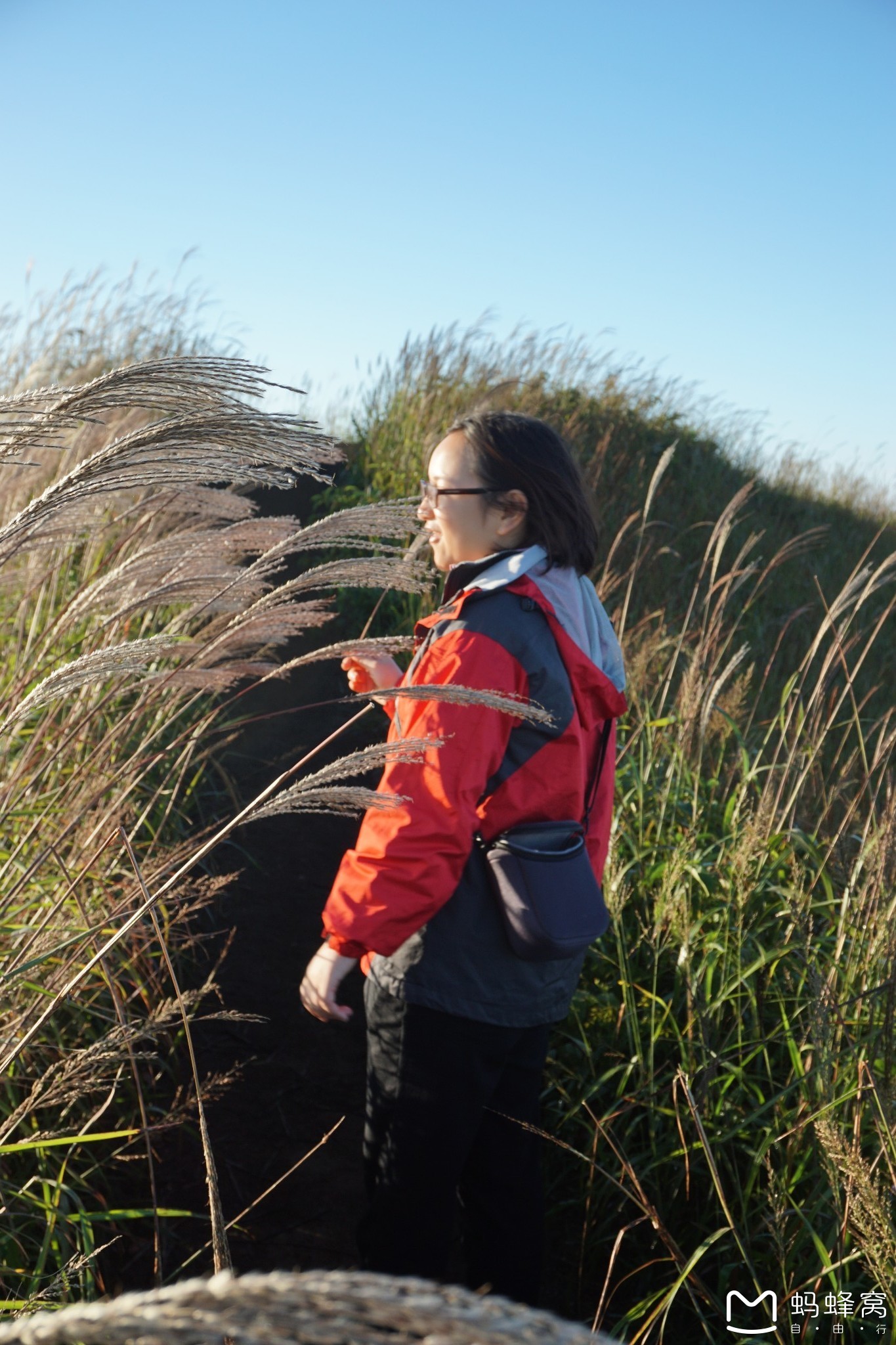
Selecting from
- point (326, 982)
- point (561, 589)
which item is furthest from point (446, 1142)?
point (561, 589)

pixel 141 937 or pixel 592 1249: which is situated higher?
pixel 141 937

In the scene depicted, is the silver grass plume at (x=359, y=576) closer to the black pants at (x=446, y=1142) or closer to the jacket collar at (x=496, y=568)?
the jacket collar at (x=496, y=568)

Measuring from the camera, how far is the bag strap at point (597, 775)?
207cm

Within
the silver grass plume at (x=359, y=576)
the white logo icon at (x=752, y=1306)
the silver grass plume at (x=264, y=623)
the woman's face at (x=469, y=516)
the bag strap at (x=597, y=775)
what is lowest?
the white logo icon at (x=752, y=1306)

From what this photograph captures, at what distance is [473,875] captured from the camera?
1.86 m

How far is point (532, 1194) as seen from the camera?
202 centimetres

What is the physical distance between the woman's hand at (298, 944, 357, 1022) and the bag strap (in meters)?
0.60

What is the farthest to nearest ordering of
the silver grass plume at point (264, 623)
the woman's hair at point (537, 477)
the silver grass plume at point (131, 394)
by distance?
Result: 1. the woman's hair at point (537, 477)
2. the silver grass plume at point (264, 623)
3. the silver grass plume at point (131, 394)

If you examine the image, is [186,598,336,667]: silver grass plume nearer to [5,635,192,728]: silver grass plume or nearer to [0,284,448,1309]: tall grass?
[0,284,448,1309]: tall grass

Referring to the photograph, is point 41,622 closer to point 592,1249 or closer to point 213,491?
point 213,491

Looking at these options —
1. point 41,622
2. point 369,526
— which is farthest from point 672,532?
point 369,526

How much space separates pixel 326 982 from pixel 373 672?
0.69 m

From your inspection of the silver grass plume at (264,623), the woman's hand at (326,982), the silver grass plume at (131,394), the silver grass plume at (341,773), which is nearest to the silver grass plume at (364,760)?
the silver grass plume at (341,773)

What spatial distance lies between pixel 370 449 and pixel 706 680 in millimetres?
4720
